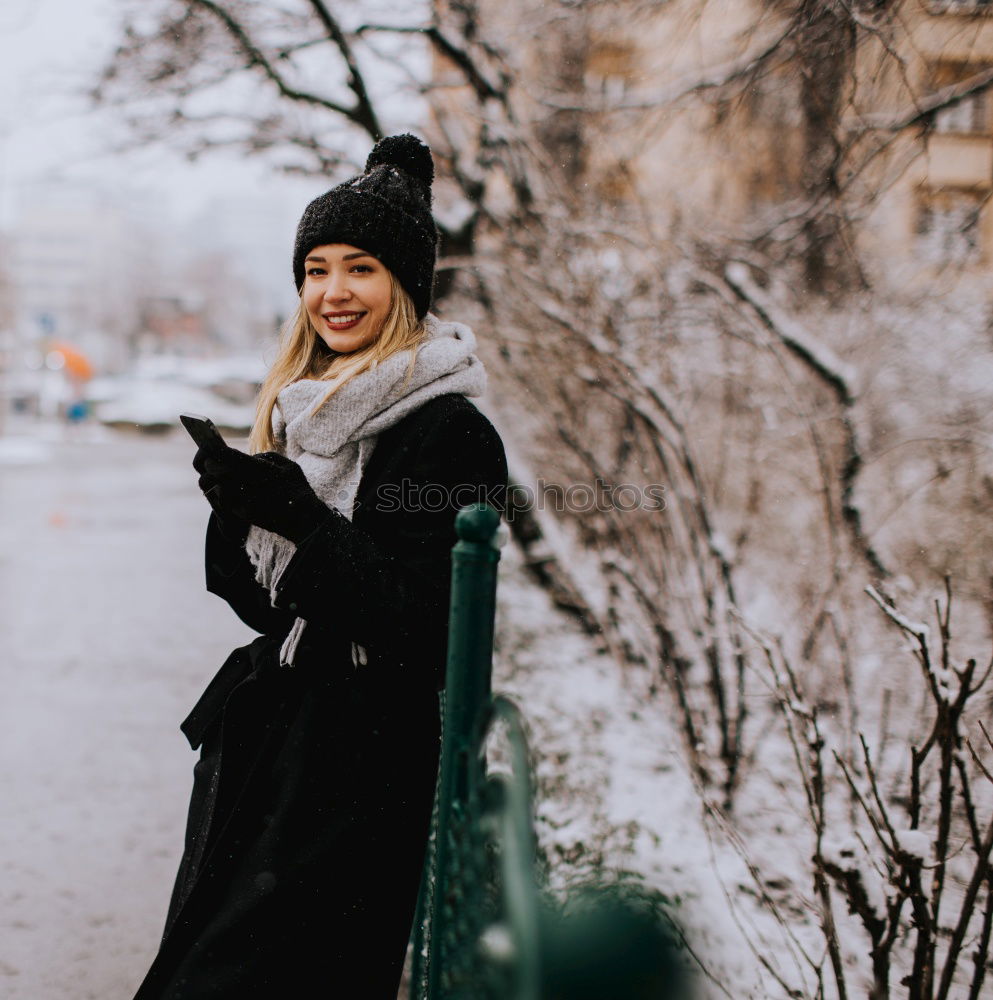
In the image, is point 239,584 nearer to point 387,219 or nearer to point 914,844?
point 387,219

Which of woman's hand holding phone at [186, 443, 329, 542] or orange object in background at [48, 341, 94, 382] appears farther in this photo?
orange object in background at [48, 341, 94, 382]

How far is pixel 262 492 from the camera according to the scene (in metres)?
1.51

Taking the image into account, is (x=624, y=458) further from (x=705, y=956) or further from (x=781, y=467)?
(x=705, y=956)

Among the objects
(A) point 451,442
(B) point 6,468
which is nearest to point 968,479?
(A) point 451,442

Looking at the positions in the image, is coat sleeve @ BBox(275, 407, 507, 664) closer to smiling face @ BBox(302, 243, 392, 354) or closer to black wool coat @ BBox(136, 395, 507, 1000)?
black wool coat @ BBox(136, 395, 507, 1000)

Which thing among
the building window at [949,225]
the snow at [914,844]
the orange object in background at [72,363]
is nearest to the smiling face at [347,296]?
the snow at [914,844]

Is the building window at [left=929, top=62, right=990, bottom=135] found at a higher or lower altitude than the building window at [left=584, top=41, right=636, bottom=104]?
lower

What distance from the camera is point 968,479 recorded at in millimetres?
5336

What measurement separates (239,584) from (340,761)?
426 millimetres

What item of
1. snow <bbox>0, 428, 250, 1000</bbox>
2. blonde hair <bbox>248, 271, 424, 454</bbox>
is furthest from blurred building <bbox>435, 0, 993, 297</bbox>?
snow <bbox>0, 428, 250, 1000</bbox>

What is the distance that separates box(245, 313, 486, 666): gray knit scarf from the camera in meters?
1.65

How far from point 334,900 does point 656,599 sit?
3.19 meters

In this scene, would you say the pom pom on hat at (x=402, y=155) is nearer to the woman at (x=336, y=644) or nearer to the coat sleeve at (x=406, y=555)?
the woman at (x=336, y=644)

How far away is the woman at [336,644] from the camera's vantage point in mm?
1516
